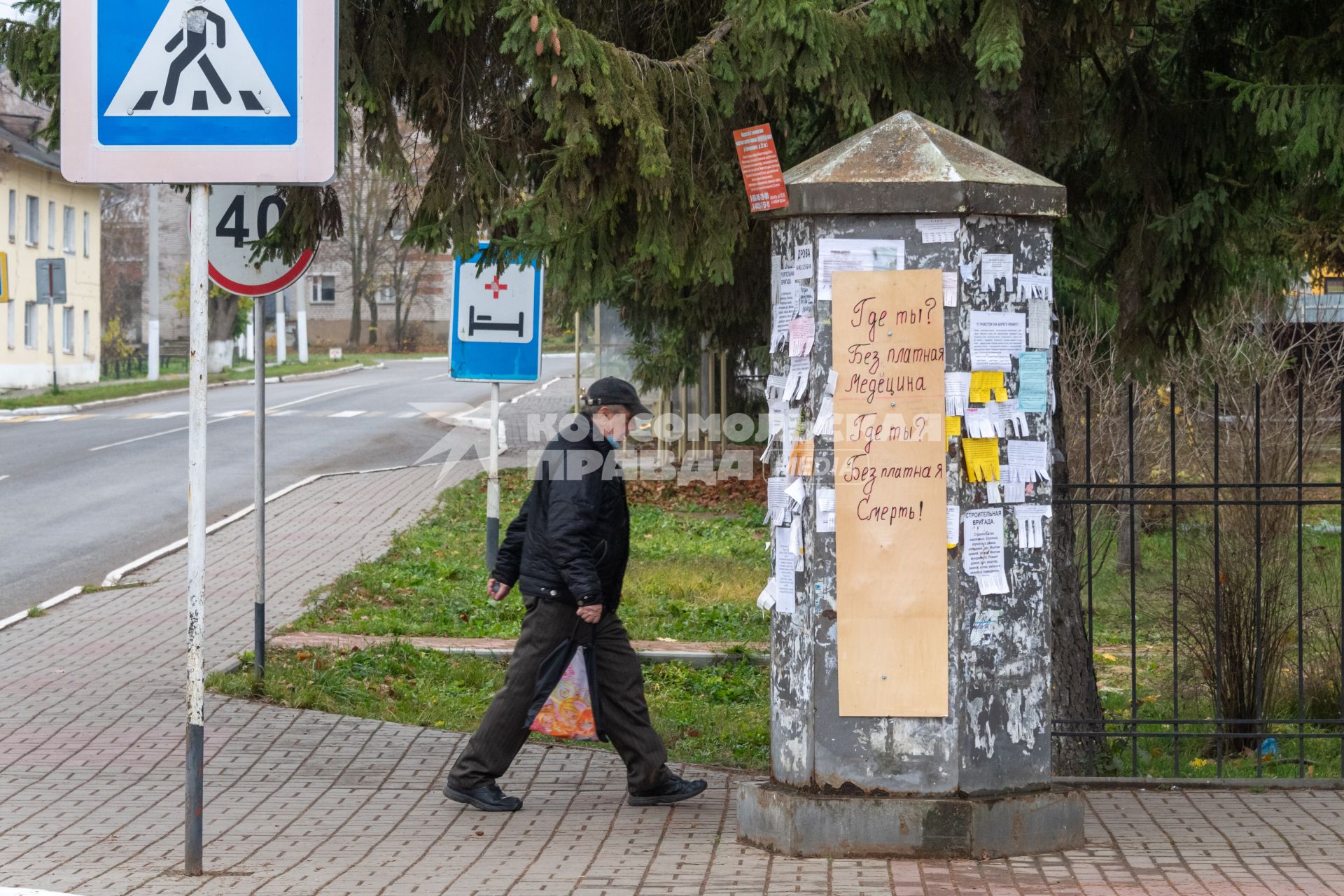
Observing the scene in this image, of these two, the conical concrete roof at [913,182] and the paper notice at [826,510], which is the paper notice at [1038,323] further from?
the paper notice at [826,510]

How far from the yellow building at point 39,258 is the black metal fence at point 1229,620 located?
1479 inches

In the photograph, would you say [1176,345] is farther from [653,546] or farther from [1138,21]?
[653,546]

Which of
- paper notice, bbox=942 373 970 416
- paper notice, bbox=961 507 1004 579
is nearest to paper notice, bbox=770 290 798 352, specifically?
paper notice, bbox=942 373 970 416

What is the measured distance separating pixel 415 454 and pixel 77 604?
44.0 ft

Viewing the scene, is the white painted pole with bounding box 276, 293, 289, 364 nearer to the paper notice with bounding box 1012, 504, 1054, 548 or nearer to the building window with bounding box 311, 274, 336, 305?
the building window with bounding box 311, 274, 336, 305

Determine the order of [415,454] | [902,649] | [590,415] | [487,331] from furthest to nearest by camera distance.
→ 1. [415,454]
2. [487,331]
3. [590,415]
4. [902,649]

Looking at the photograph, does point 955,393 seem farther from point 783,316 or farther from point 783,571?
point 783,571

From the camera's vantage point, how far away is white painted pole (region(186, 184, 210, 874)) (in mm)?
5297

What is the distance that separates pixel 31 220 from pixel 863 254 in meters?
49.2

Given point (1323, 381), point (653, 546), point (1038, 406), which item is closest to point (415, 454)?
point (653, 546)

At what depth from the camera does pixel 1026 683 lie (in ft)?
18.5

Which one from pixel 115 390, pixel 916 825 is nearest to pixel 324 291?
pixel 115 390

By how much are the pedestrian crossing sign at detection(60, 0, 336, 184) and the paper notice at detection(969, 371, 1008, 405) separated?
238 centimetres

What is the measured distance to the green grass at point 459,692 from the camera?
800 cm
